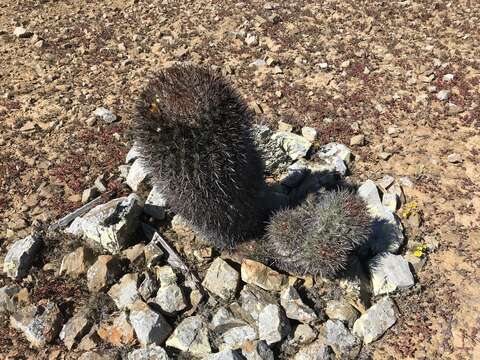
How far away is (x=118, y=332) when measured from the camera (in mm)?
4258

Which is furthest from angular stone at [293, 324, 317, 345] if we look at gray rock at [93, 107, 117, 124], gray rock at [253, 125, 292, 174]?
gray rock at [93, 107, 117, 124]

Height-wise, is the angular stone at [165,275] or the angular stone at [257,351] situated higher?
the angular stone at [165,275]

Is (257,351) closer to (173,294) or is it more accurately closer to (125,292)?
(173,294)

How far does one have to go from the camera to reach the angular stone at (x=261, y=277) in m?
4.57

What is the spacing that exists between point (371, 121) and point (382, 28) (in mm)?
2298

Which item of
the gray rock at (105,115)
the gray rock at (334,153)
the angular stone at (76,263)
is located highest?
the gray rock at (105,115)

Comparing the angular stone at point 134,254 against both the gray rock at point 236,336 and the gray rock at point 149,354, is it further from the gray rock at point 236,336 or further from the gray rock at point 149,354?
the gray rock at point 236,336

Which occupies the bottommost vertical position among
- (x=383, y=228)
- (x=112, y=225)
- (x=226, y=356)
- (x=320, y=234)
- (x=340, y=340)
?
(x=340, y=340)

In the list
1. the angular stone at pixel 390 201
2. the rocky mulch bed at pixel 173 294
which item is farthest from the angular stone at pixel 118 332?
the angular stone at pixel 390 201

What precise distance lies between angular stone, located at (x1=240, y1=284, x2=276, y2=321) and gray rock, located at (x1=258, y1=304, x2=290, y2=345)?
3.7 inches

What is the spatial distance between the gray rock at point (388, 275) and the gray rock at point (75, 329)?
261cm

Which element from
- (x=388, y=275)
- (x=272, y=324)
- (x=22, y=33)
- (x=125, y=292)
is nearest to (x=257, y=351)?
(x=272, y=324)

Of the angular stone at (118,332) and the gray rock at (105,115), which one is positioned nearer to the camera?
the angular stone at (118,332)

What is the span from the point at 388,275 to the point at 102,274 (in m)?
2.62
